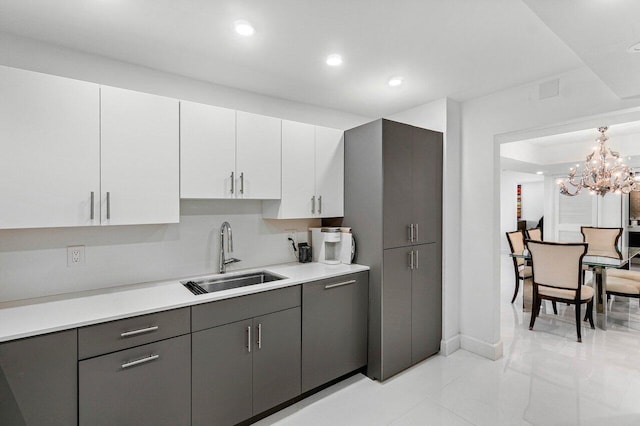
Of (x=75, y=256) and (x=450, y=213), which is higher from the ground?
(x=450, y=213)

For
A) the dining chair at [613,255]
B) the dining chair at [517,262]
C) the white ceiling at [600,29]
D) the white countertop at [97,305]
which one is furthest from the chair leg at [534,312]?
the white countertop at [97,305]

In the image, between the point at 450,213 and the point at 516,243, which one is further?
the point at 516,243

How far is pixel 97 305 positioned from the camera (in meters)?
1.81

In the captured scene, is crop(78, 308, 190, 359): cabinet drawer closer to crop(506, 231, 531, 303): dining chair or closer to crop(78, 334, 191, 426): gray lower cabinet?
crop(78, 334, 191, 426): gray lower cabinet

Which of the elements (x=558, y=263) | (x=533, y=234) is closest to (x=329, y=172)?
(x=558, y=263)

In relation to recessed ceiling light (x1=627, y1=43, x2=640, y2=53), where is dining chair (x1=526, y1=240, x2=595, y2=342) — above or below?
below

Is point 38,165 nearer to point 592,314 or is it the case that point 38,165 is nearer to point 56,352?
point 56,352

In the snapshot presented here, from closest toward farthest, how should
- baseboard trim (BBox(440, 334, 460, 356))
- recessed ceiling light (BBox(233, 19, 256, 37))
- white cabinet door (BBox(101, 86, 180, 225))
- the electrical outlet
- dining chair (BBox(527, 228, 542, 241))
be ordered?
recessed ceiling light (BBox(233, 19, 256, 37)) < white cabinet door (BBox(101, 86, 180, 225)) < the electrical outlet < baseboard trim (BBox(440, 334, 460, 356)) < dining chair (BBox(527, 228, 542, 241))

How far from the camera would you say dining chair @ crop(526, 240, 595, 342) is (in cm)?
342

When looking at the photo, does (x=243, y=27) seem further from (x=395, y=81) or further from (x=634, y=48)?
(x=634, y=48)

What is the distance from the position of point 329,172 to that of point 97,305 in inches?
80.6

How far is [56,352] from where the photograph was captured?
58.8 inches

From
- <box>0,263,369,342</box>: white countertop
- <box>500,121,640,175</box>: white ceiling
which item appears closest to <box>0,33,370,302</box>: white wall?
<box>0,263,369,342</box>: white countertop

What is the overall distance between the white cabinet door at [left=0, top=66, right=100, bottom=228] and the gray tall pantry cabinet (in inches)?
79.3
